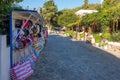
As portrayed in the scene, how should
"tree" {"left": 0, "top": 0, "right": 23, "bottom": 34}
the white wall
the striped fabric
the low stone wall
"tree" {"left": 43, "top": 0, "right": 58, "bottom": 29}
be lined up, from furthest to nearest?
"tree" {"left": 43, "top": 0, "right": 58, "bottom": 29} → the low stone wall → "tree" {"left": 0, "top": 0, "right": 23, "bottom": 34} → the striped fabric → the white wall

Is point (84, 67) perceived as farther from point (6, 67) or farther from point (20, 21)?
point (6, 67)

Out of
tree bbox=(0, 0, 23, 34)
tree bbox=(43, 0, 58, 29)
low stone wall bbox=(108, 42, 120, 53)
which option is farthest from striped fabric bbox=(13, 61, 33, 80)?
tree bbox=(43, 0, 58, 29)

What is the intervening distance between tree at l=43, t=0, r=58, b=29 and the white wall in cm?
6953

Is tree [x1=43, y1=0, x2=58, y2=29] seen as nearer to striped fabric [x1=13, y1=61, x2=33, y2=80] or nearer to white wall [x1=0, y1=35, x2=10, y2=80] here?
striped fabric [x1=13, y1=61, x2=33, y2=80]

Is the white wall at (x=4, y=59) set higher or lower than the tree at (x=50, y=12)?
lower

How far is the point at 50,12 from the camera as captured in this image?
7869cm

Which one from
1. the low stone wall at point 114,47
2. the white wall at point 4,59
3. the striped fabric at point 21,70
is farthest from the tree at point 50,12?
the white wall at point 4,59

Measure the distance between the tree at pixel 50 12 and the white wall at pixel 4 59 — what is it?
69.5 metres

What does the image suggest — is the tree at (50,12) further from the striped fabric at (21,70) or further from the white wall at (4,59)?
the white wall at (4,59)

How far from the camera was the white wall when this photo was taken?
275 inches

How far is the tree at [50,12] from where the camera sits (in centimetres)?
7781

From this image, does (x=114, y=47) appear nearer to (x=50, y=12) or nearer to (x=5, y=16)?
(x=5, y=16)

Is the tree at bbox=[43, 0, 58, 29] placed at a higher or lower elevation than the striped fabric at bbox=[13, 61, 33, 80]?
higher

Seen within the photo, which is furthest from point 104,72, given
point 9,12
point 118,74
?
point 9,12
